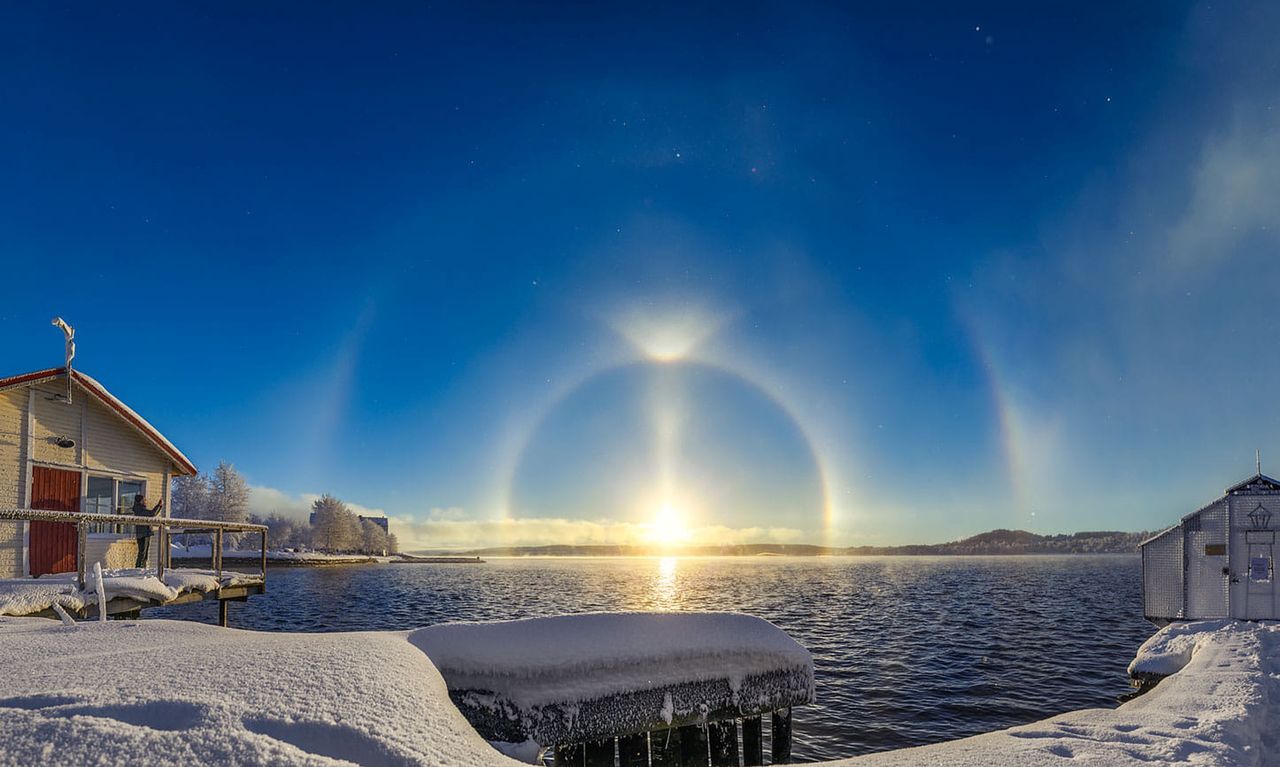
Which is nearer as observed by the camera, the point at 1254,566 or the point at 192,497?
the point at 1254,566

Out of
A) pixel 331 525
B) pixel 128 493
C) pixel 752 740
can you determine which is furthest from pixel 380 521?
pixel 752 740

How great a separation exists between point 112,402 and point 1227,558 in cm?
3141

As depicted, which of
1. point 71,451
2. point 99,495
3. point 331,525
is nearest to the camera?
point 71,451

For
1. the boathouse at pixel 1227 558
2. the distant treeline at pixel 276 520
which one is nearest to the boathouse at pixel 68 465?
the boathouse at pixel 1227 558

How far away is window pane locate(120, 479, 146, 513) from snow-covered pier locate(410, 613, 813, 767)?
55.2ft

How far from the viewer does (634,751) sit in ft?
24.1

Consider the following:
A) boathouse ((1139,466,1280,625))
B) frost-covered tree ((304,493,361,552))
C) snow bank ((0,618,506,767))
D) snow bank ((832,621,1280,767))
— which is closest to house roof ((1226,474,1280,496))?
boathouse ((1139,466,1280,625))

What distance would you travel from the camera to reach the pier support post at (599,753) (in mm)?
7155

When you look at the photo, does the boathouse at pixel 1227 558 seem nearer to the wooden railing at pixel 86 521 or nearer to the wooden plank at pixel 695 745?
the wooden plank at pixel 695 745

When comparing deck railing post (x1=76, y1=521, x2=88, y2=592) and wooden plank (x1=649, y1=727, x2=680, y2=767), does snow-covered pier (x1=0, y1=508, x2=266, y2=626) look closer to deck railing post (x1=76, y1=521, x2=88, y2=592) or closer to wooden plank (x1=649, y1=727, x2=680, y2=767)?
deck railing post (x1=76, y1=521, x2=88, y2=592)

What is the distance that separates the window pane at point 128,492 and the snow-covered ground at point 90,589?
625cm

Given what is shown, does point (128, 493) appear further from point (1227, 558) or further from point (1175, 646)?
point (1227, 558)

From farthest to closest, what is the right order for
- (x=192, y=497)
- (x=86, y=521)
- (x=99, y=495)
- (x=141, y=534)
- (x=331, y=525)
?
(x=331, y=525)
(x=192, y=497)
(x=99, y=495)
(x=141, y=534)
(x=86, y=521)

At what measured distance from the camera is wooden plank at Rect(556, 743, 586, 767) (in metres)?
7.18
